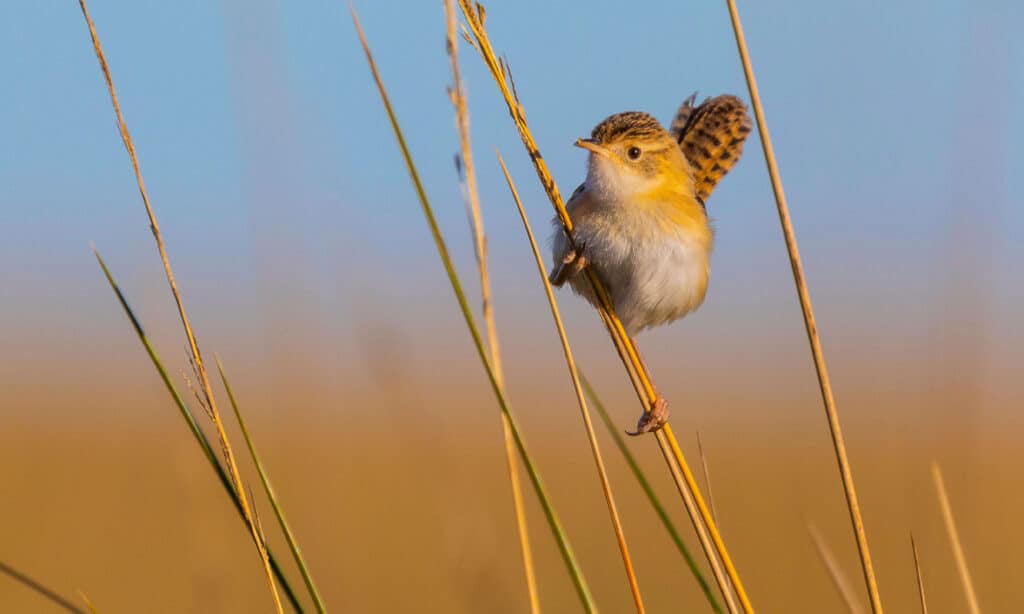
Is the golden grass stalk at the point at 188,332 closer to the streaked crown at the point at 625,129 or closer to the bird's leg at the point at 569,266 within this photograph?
the bird's leg at the point at 569,266

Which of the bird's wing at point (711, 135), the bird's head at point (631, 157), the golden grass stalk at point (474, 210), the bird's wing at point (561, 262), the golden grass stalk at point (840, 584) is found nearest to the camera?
the golden grass stalk at point (474, 210)

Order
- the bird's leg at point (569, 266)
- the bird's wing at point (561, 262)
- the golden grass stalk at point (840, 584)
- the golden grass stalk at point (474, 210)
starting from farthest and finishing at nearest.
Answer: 1. the bird's wing at point (561, 262)
2. the bird's leg at point (569, 266)
3. the golden grass stalk at point (840, 584)
4. the golden grass stalk at point (474, 210)

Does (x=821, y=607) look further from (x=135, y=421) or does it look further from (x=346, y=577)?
(x=135, y=421)

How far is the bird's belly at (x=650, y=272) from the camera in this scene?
9.25 ft

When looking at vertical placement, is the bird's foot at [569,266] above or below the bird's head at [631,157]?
below

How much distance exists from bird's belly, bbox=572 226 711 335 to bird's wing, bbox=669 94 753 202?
346 mm

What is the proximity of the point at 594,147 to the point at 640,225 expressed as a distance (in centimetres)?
23

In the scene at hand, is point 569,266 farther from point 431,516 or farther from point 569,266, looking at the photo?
point 431,516

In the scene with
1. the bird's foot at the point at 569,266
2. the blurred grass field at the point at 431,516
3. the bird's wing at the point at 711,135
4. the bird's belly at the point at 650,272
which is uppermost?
Result: the bird's wing at the point at 711,135

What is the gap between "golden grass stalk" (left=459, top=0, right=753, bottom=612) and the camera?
1.67 m

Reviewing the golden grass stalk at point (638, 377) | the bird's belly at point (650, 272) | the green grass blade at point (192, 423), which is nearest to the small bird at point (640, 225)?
the bird's belly at point (650, 272)

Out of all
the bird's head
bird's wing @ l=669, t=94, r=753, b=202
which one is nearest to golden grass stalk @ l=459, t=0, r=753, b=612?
the bird's head

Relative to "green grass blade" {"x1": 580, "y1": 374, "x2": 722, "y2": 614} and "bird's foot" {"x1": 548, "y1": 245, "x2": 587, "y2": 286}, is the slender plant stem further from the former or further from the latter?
"bird's foot" {"x1": 548, "y1": 245, "x2": 587, "y2": 286}

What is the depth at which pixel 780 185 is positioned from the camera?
157 cm
